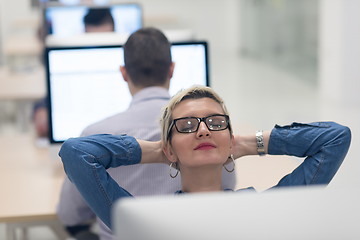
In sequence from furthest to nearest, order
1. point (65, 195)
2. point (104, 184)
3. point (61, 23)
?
1. point (61, 23)
2. point (65, 195)
3. point (104, 184)

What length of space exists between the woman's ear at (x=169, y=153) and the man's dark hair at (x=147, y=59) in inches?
27.0

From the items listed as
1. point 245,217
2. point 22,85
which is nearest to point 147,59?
point 245,217

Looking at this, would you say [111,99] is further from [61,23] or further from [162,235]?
[61,23]

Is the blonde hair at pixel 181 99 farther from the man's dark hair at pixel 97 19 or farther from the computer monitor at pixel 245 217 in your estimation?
the man's dark hair at pixel 97 19

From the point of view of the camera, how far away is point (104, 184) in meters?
1.80

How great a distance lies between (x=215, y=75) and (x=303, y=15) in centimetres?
136

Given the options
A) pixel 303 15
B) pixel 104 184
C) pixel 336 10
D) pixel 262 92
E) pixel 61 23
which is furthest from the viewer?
pixel 303 15

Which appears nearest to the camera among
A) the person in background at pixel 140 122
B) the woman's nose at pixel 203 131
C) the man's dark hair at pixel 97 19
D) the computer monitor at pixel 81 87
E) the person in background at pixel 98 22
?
the woman's nose at pixel 203 131

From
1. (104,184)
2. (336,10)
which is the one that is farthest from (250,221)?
(336,10)

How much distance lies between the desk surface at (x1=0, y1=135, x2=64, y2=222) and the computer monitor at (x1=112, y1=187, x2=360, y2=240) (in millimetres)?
1558

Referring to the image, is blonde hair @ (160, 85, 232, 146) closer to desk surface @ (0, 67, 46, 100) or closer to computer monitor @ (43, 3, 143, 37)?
desk surface @ (0, 67, 46, 100)

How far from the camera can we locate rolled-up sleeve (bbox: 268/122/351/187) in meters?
1.87

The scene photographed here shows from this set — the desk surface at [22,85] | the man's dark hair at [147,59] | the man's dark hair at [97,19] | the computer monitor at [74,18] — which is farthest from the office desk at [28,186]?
the computer monitor at [74,18]

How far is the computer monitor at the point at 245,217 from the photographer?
0.92 meters
